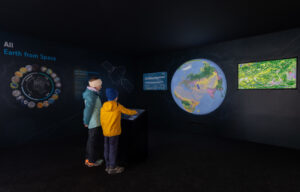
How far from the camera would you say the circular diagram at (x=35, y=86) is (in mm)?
3814

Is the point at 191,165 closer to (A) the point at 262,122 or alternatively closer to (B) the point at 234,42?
(A) the point at 262,122

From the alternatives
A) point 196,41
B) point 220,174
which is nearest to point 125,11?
point 196,41

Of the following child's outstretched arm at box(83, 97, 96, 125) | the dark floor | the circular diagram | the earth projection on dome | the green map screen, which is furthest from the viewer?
the earth projection on dome

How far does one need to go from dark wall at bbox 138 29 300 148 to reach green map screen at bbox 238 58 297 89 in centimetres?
11

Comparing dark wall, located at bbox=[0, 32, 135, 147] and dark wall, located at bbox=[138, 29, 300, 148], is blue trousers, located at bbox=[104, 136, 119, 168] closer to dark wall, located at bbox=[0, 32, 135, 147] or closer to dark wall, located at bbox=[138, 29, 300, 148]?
dark wall, located at bbox=[0, 32, 135, 147]

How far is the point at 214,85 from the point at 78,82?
3641 mm

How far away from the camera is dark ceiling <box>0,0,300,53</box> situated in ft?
8.20

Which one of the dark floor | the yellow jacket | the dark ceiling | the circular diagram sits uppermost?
the dark ceiling

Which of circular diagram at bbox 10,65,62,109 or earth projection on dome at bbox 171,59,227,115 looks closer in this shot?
circular diagram at bbox 10,65,62,109

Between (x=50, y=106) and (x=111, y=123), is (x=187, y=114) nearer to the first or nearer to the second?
(x=111, y=123)

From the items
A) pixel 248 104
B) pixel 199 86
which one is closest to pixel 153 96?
pixel 199 86

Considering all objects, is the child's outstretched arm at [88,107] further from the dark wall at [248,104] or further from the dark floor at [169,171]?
the dark wall at [248,104]

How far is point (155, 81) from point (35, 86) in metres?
3.31

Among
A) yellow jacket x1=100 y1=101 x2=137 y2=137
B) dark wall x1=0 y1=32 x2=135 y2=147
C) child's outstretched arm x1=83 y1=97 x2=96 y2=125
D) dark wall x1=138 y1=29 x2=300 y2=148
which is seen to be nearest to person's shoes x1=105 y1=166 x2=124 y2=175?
yellow jacket x1=100 y1=101 x2=137 y2=137
